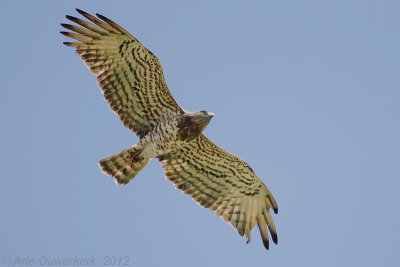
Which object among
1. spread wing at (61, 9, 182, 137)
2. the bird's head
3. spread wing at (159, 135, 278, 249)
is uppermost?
spread wing at (61, 9, 182, 137)

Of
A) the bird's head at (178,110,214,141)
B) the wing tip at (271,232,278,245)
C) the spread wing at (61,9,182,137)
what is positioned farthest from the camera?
the wing tip at (271,232,278,245)

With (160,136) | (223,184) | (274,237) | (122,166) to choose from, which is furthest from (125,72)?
(274,237)

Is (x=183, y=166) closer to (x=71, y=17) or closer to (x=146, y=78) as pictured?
(x=146, y=78)

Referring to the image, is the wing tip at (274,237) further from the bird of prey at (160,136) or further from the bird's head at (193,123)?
the bird's head at (193,123)

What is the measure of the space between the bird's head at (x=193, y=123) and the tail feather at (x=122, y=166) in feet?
3.23

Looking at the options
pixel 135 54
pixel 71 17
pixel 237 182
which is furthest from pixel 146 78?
pixel 237 182

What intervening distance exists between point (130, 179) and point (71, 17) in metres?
3.15

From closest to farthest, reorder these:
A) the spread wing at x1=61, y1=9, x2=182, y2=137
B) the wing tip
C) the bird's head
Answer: the spread wing at x1=61, y1=9, x2=182, y2=137, the bird's head, the wing tip

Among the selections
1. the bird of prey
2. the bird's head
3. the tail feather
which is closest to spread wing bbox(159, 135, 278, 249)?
Result: the bird of prey

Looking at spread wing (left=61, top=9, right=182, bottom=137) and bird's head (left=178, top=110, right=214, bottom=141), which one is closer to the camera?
spread wing (left=61, top=9, right=182, bottom=137)

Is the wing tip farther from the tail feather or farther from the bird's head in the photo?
the tail feather

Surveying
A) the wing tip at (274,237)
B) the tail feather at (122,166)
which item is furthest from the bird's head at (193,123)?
the wing tip at (274,237)

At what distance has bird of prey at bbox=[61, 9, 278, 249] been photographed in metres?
15.6

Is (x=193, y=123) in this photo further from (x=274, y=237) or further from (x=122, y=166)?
(x=274, y=237)
